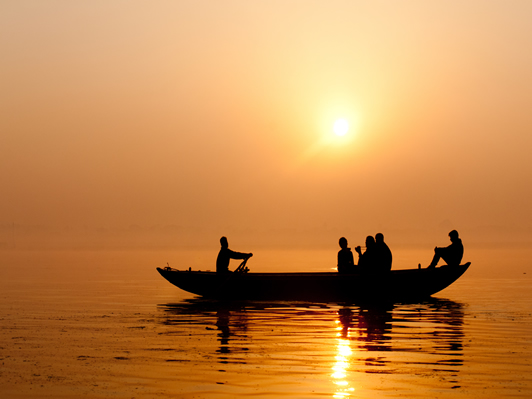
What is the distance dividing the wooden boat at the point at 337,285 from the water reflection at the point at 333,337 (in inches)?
39.6

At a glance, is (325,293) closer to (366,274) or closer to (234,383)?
(366,274)

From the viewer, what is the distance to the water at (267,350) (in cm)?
1184

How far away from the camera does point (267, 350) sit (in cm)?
1564

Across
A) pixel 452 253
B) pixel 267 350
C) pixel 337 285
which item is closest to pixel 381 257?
pixel 337 285

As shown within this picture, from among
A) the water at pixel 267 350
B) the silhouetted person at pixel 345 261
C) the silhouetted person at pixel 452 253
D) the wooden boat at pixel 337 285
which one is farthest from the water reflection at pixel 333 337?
the silhouetted person at pixel 345 261

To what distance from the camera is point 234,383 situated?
39.9 ft

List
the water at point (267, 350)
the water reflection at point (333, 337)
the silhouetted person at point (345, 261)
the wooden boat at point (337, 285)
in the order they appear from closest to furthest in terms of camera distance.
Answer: the water at point (267, 350) < the water reflection at point (333, 337) < the wooden boat at point (337, 285) < the silhouetted person at point (345, 261)

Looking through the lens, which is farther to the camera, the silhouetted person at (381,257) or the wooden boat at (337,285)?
the wooden boat at (337,285)

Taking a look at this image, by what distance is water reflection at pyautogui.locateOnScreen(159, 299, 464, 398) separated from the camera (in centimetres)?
1341

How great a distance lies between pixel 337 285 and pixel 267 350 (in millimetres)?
12454

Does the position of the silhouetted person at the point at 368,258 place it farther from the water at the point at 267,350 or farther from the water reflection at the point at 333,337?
the water at the point at 267,350

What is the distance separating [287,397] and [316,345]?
5212mm

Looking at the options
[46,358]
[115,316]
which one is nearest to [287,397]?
[46,358]

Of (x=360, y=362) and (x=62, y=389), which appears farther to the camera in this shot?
(x=360, y=362)
